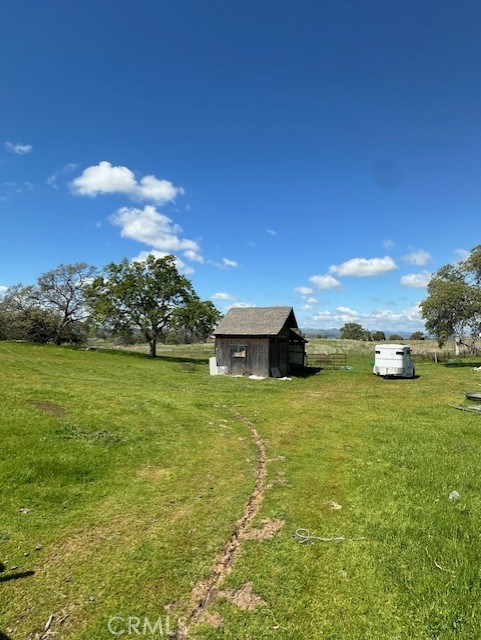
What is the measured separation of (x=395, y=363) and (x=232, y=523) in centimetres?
3179

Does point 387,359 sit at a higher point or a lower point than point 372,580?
higher

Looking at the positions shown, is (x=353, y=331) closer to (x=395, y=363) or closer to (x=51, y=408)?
(x=395, y=363)

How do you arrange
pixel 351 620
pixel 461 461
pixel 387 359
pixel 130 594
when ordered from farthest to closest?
pixel 387 359, pixel 461 461, pixel 130 594, pixel 351 620

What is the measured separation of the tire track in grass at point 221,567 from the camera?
5.88 m

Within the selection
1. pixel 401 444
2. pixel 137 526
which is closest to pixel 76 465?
pixel 137 526

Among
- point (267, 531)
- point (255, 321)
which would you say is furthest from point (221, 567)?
point (255, 321)

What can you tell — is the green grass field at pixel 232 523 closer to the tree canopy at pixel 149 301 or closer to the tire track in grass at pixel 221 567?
the tire track in grass at pixel 221 567

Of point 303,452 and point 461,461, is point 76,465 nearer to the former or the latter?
point 303,452

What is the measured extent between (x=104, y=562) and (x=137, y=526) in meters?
1.34

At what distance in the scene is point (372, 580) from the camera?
264 inches

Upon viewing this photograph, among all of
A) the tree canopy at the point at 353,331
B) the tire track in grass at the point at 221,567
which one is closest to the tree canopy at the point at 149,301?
the tire track in grass at the point at 221,567

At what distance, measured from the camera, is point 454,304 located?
164 ft

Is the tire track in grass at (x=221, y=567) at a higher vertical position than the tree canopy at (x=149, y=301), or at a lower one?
lower

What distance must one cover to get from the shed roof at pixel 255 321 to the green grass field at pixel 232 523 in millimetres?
21177
